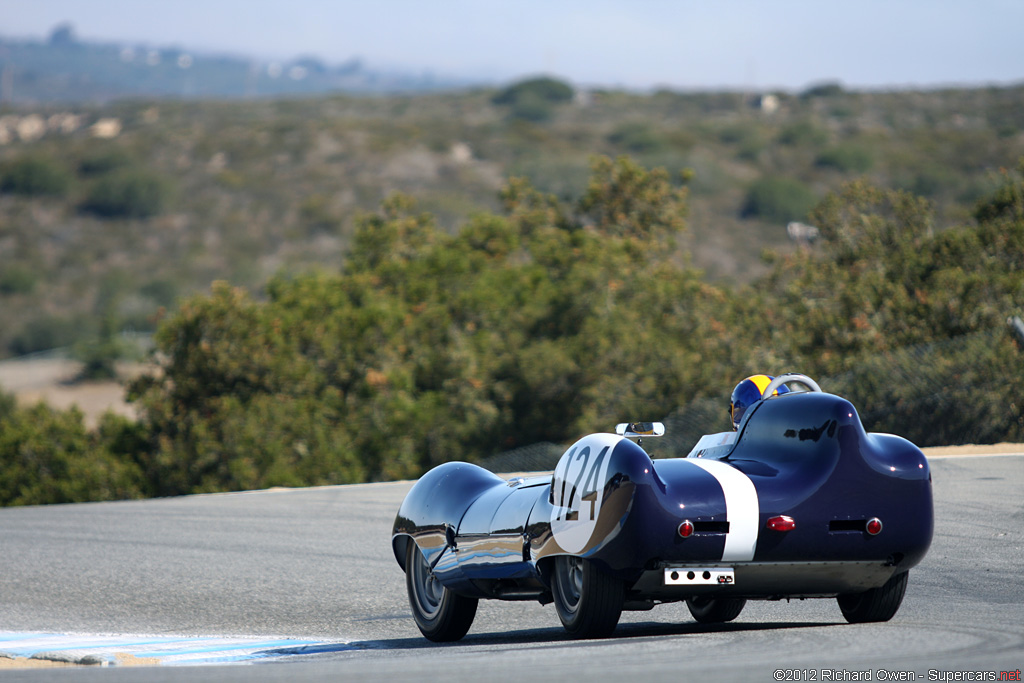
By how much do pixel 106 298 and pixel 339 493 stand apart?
208 ft

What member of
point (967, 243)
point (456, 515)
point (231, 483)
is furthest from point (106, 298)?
point (456, 515)

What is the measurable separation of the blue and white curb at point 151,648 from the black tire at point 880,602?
9.02ft

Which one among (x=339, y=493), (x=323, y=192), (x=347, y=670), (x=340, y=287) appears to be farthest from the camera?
(x=323, y=192)

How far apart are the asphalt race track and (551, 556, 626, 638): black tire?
4.6 inches

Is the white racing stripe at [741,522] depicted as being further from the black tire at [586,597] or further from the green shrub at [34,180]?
the green shrub at [34,180]

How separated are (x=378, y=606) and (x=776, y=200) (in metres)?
81.6

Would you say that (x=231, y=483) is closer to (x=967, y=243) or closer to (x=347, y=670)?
(x=967, y=243)

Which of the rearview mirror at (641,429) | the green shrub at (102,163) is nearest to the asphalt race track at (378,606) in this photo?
the rearview mirror at (641,429)

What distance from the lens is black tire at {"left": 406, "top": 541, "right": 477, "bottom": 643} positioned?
717 centimetres

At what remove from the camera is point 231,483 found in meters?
28.0

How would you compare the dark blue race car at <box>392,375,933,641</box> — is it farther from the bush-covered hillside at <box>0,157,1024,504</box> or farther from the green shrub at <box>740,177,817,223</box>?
the green shrub at <box>740,177,817,223</box>

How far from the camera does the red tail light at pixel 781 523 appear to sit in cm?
556

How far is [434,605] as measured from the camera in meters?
7.44

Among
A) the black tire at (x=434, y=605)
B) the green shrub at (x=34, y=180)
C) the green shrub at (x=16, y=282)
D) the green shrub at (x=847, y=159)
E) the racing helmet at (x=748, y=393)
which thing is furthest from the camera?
the green shrub at (x=847, y=159)
